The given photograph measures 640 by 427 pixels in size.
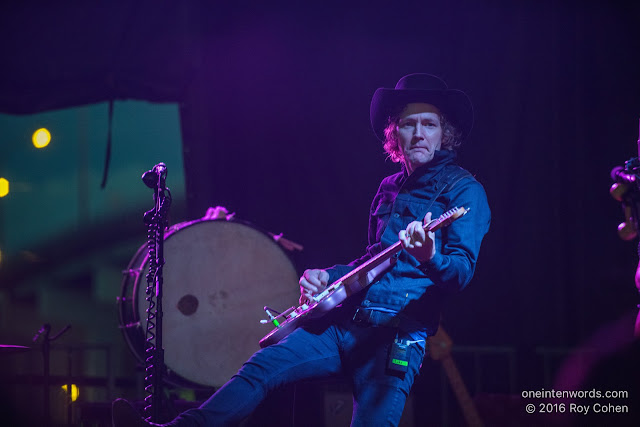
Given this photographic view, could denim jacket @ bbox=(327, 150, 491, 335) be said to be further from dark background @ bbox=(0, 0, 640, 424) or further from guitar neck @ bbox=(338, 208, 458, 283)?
dark background @ bbox=(0, 0, 640, 424)

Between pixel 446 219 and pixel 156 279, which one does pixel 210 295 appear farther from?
pixel 446 219

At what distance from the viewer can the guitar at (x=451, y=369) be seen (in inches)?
176

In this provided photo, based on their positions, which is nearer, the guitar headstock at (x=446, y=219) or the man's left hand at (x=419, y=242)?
the man's left hand at (x=419, y=242)

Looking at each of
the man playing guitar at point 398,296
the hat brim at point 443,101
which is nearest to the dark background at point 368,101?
the hat brim at point 443,101

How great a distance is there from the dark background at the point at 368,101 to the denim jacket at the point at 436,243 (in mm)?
1991

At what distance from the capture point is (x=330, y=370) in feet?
9.98

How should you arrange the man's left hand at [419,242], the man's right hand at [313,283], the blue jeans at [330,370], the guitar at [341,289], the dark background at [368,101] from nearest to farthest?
the man's left hand at [419,242], the blue jeans at [330,370], the guitar at [341,289], the man's right hand at [313,283], the dark background at [368,101]

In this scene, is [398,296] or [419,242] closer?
[419,242]

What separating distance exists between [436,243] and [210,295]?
6.98ft

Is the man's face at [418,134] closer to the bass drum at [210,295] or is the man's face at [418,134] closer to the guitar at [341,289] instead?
the guitar at [341,289]

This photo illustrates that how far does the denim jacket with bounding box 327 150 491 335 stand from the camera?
282 centimetres

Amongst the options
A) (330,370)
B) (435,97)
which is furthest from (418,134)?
(330,370)

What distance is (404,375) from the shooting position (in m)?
2.89

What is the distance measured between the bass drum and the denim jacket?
1.44 m
